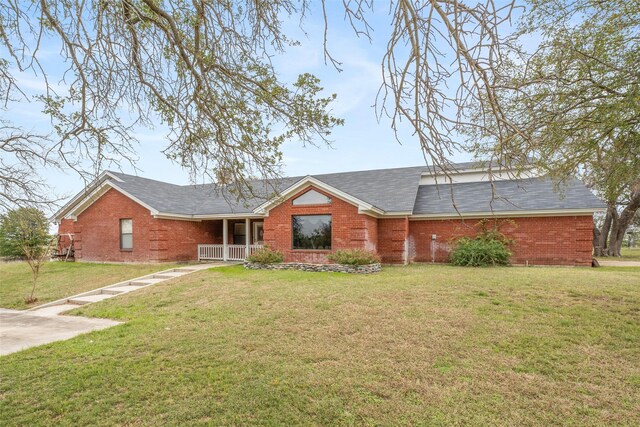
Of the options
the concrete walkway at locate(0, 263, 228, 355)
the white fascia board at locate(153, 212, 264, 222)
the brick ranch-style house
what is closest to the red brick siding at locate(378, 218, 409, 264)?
the brick ranch-style house

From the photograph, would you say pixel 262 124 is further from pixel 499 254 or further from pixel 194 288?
pixel 499 254

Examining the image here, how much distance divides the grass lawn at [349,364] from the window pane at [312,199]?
760cm

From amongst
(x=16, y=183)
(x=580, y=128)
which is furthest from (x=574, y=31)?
(x=16, y=183)

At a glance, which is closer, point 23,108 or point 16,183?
point 23,108

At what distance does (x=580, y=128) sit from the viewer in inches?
263

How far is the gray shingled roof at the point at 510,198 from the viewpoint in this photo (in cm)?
A: 1559

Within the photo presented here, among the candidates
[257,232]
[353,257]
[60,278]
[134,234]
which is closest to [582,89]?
[353,257]

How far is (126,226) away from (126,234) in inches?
16.9

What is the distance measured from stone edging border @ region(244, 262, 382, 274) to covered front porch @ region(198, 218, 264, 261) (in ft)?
10.3

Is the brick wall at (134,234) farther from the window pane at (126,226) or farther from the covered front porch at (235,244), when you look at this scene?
the covered front porch at (235,244)

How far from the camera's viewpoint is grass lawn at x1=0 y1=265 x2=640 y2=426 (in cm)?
379

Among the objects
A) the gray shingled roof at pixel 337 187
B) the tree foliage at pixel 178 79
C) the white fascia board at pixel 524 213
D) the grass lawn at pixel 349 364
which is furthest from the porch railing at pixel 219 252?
the tree foliage at pixel 178 79

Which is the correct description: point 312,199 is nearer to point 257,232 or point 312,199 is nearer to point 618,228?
point 257,232

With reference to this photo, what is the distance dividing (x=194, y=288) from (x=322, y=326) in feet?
19.8
